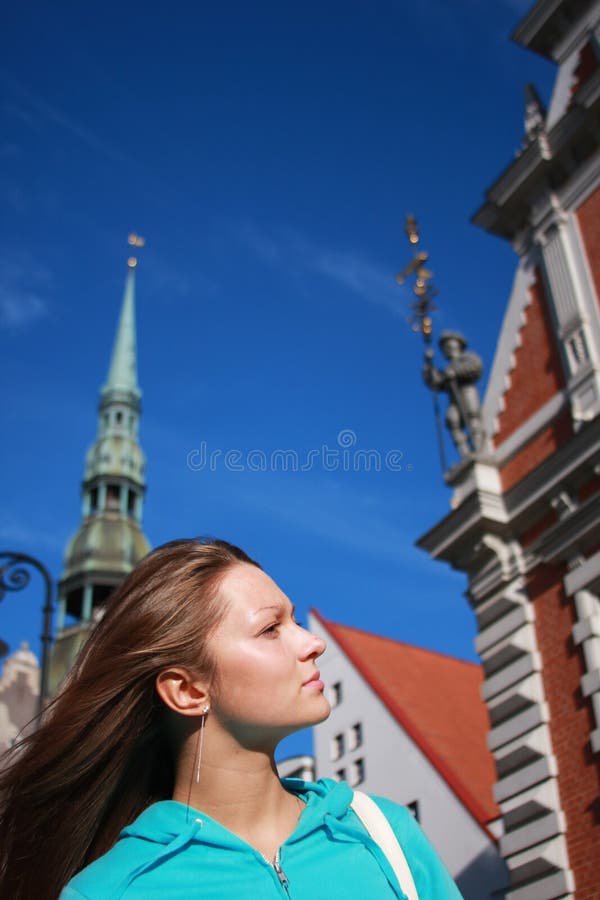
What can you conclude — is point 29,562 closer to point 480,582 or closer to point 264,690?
point 480,582

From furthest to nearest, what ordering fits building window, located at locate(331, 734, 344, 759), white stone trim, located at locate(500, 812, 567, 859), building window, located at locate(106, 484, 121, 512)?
1. building window, located at locate(106, 484, 121, 512)
2. building window, located at locate(331, 734, 344, 759)
3. white stone trim, located at locate(500, 812, 567, 859)

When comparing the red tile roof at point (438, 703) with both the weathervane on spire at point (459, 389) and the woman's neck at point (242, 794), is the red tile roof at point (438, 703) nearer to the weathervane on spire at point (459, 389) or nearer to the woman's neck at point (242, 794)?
the weathervane on spire at point (459, 389)

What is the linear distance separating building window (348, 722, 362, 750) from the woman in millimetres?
21562

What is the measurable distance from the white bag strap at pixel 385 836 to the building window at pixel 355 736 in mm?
21686

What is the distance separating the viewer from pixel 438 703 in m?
24.0

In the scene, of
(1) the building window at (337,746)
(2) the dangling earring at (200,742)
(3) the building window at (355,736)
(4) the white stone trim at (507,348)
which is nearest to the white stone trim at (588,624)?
(4) the white stone trim at (507,348)

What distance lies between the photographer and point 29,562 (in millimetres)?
10984

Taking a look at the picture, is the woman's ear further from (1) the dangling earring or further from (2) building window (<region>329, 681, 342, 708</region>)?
(2) building window (<region>329, 681, 342, 708</region>)

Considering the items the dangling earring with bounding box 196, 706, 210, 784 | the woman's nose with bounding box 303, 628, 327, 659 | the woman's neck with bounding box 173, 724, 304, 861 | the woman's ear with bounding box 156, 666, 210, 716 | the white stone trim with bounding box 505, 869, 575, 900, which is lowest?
the woman's neck with bounding box 173, 724, 304, 861

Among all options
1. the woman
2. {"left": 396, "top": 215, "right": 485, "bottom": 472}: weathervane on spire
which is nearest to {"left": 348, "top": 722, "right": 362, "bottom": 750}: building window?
{"left": 396, "top": 215, "right": 485, "bottom": 472}: weathervane on spire

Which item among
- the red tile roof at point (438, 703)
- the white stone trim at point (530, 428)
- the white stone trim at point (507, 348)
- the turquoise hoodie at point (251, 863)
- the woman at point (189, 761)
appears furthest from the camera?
the red tile roof at point (438, 703)

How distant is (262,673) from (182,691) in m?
0.23

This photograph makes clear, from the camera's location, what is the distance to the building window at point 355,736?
23.1 metres

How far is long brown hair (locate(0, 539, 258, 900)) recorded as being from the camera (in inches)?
89.7
